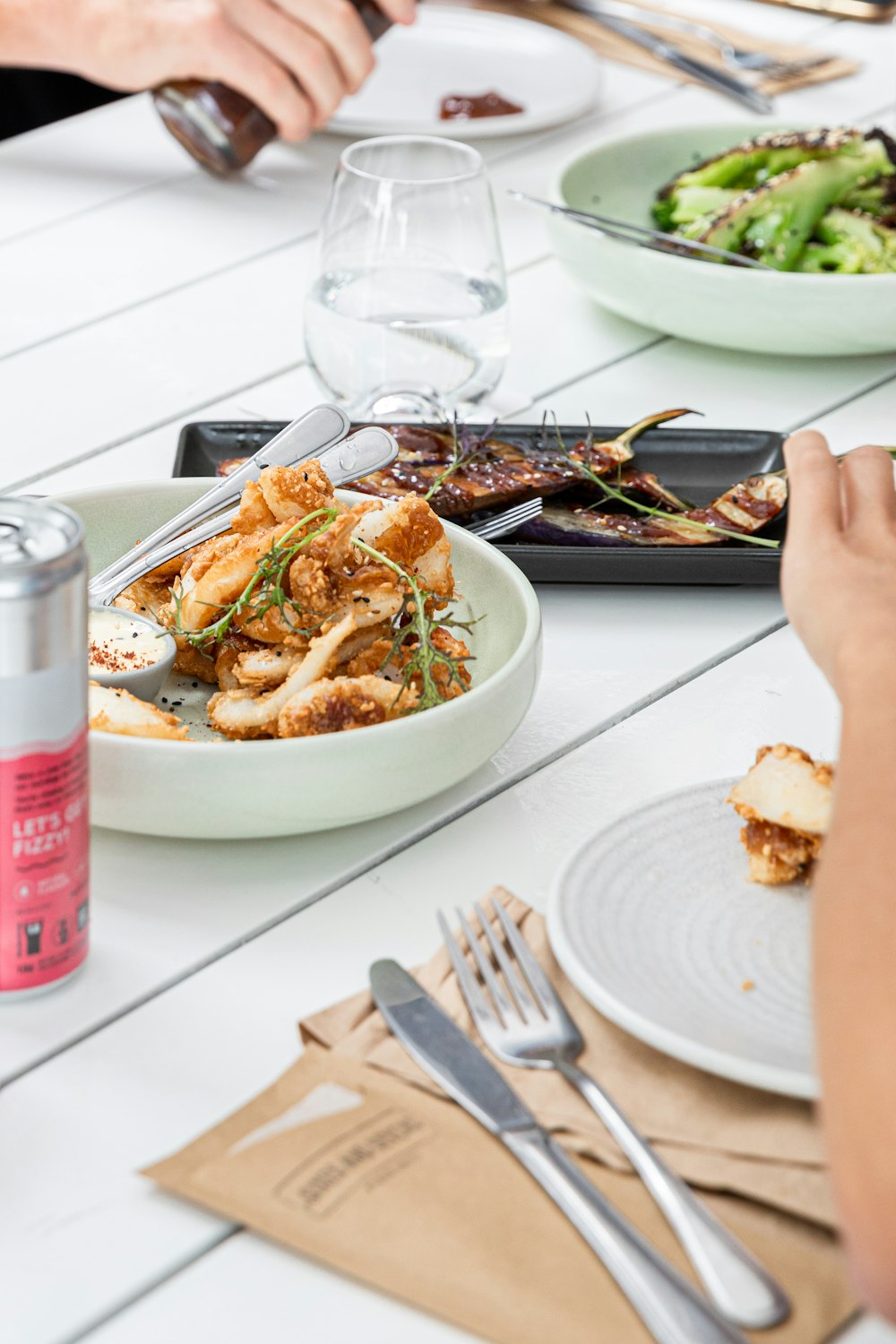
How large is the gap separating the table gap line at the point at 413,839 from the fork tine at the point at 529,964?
115mm

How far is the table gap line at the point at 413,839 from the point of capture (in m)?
0.83

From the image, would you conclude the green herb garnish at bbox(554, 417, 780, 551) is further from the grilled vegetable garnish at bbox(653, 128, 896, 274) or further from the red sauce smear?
the red sauce smear

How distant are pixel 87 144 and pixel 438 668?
1.46 m

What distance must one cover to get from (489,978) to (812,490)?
0.33 m

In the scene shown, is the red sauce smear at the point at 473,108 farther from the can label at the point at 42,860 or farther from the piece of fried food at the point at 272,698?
the can label at the point at 42,860

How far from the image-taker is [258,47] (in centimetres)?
197

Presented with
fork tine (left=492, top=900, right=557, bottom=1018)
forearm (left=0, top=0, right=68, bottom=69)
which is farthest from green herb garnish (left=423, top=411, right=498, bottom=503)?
forearm (left=0, top=0, right=68, bottom=69)

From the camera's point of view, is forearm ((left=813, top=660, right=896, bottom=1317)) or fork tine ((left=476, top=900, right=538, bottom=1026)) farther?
fork tine ((left=476, top=900, right=538, bottom=1026))

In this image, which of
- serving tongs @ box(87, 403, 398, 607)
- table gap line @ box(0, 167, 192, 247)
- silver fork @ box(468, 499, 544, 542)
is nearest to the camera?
serving tongs @ box(87, 403, 398, 607)

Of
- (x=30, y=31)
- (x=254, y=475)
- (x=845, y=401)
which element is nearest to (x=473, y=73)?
(x=30, y=31)

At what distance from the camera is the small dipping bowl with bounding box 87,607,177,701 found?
3.31 ft

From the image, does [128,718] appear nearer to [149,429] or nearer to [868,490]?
[868,490]

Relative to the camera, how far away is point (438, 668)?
102 centimetres

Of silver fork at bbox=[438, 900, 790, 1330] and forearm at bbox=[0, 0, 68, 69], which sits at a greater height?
forearm at bbox=[0, 0, 68, 69]
